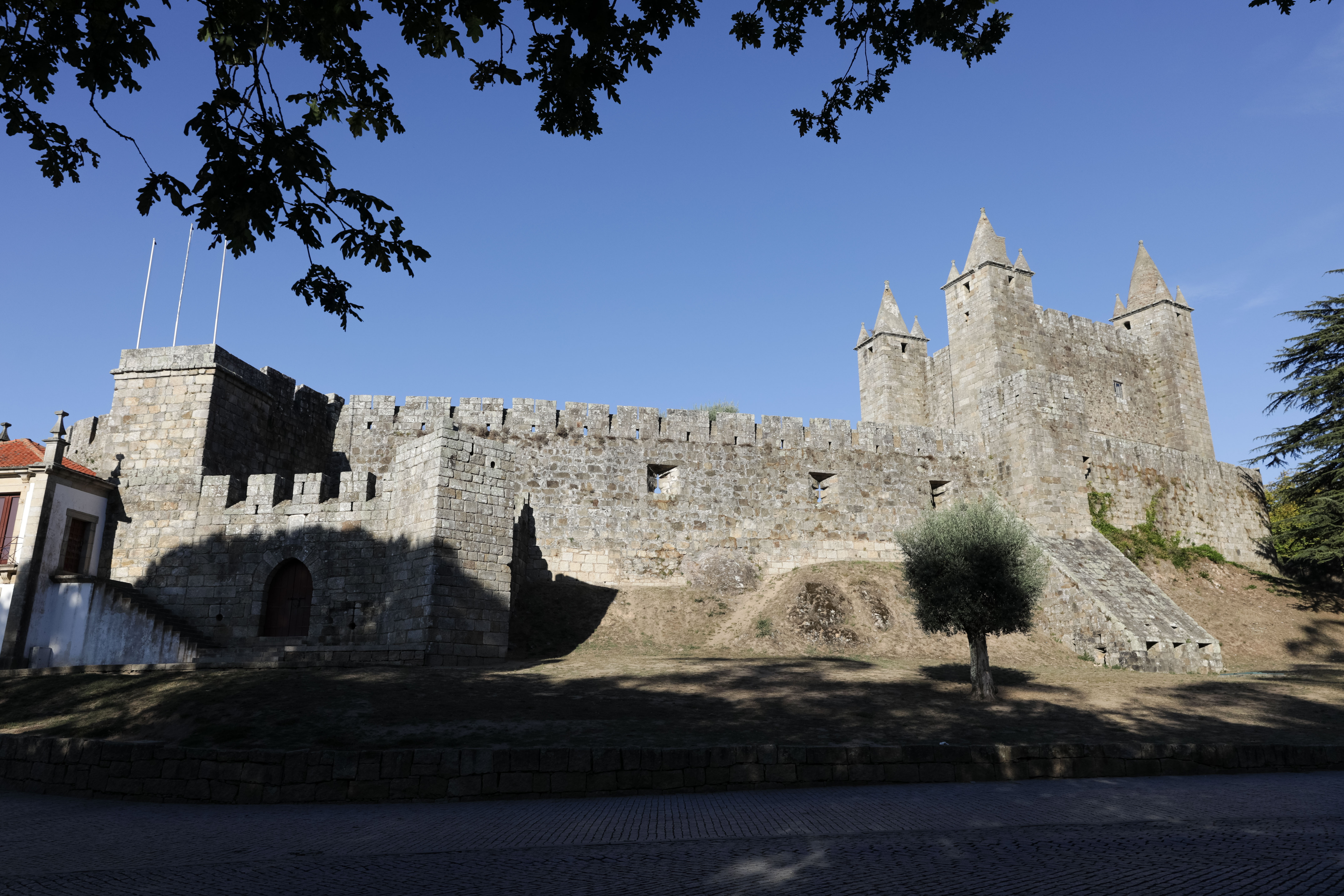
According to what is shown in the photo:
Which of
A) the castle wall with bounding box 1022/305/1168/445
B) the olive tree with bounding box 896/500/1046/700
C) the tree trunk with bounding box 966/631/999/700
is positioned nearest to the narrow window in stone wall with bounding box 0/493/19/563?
the olive tree with bounding box 896/500/1046/700

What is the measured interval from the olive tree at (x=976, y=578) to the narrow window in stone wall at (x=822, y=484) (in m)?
9.95

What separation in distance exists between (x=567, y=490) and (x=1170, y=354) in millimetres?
27387

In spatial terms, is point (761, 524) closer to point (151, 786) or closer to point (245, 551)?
point (245, 551)

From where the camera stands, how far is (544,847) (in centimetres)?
646

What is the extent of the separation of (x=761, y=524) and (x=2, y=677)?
1791cm

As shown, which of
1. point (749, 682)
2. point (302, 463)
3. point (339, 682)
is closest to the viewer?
point (339, 682)

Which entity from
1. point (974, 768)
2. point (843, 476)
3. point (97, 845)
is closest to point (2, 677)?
point (97, 845)

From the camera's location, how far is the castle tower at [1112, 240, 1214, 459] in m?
35.8

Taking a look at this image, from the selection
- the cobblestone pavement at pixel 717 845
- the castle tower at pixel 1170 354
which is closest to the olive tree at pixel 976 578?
the cobblestone pavement at pixel 717 845

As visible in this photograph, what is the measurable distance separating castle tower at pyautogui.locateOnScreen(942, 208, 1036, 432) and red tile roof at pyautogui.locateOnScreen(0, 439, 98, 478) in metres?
25.2

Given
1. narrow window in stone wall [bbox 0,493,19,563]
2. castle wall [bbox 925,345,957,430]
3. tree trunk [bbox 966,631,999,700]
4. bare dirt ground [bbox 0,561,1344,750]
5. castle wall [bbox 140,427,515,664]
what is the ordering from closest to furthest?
bare dirt ground [bbox 0,561,1344,750], tree trunk [bbox 966,631,999,700], castle wall [bbox 140,427,515,664], narrow window in stone wall [bbox 0,493,19,563], castle wall [bbox 925,345,957,430]

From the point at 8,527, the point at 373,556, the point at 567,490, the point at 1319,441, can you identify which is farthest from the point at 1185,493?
the point at 8,527

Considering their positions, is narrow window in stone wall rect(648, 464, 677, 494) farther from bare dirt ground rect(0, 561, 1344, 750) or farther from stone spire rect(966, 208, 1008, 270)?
stone spire rect(966, 208, 1008, 270)

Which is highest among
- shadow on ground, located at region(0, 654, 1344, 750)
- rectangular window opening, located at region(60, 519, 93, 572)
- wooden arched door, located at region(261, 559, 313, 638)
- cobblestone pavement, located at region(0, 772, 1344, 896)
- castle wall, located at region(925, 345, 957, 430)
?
castle wall, located at region(925, 345, 957, 430)
